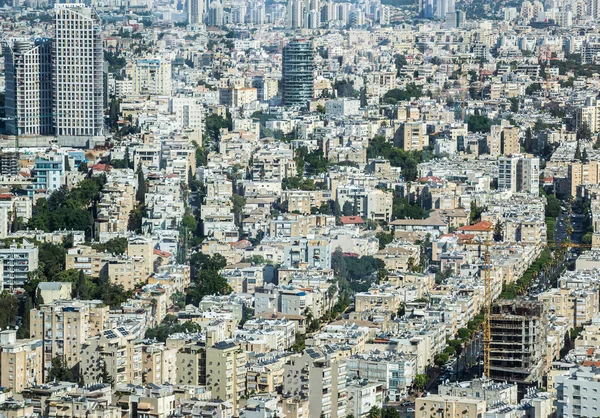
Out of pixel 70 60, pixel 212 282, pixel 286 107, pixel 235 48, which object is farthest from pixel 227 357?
pixel 235 48

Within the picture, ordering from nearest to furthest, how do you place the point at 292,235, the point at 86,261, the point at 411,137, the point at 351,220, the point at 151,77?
1. the point at 86,261
2. the point at 292,235
3. the point at 351,220
4. the point at 411,137
5. the point at 151,77

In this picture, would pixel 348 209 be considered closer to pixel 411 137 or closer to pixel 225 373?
pixel 411 137

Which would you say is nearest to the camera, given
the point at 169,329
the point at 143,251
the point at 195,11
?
the point at 169,329

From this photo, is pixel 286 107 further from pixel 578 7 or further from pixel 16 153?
pixel 578 7

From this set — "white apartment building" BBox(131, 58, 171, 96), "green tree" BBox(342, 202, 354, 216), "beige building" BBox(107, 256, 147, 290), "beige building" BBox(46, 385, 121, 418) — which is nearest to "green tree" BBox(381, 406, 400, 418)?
"beige building" BBox(46, 385, 121, 418)

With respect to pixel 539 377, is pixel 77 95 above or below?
above

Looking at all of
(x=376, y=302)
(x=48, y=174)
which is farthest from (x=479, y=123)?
(x=376, y=302)

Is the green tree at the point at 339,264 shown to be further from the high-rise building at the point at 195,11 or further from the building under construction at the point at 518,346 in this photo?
the high-rise building at the point at 195,11
